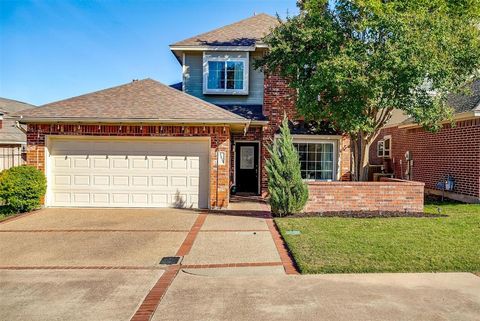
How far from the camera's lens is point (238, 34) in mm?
15711

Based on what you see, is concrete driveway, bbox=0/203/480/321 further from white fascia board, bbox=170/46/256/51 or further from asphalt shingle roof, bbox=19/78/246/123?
white fascia board, bbox=170/46/256/51

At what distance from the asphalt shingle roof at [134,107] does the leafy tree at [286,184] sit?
192 cm

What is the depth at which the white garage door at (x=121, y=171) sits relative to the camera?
1166 cm

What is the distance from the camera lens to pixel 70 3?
11.4m

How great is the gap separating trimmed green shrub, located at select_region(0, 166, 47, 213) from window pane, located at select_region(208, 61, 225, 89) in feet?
23.9

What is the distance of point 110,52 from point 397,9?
1031 centimetres

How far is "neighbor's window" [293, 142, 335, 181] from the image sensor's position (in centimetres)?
1441

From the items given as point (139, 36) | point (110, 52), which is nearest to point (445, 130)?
point (139, 36)

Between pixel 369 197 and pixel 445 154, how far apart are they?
5632mm

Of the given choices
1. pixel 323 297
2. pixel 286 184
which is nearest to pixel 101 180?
pixel 286 184

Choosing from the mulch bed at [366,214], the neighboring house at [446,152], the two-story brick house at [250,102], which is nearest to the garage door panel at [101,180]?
the two-story brick house at [250,102]

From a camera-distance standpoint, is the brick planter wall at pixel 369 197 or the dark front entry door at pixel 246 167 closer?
the brick planter wall at pixel 369 197

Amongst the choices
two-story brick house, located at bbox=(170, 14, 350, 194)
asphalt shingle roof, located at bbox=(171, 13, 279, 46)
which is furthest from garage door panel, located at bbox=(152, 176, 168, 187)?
asphalt shingle roof, located at bbox=(171, 13, 279, 46)

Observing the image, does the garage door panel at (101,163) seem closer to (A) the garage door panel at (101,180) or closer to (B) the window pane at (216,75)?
(A) the garage door panel at (101,180)
